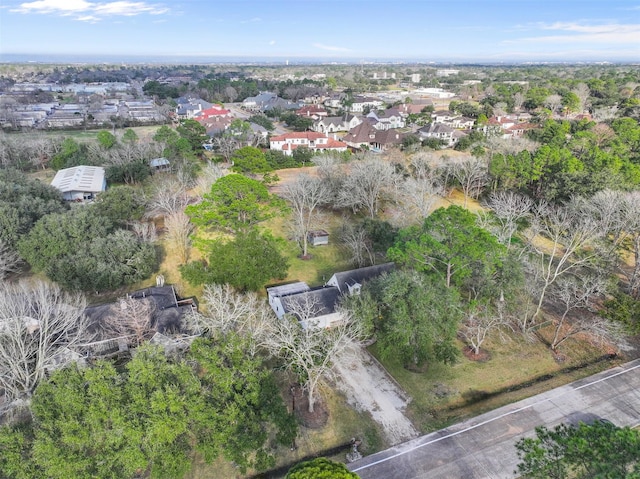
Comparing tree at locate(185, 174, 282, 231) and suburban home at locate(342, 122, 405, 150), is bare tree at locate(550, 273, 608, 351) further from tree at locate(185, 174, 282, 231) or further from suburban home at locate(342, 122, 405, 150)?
suburban home at locate(342, 122, 405, 150)

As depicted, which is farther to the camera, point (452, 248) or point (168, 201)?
point (168, 201)

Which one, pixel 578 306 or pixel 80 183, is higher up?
pixel 80 183

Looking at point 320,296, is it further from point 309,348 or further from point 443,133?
point 443,133

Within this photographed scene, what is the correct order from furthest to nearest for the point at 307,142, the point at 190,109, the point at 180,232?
the point at 190,109
the point at 307,142
the point at 180,232

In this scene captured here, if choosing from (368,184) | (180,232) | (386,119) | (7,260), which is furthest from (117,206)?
(386,119)

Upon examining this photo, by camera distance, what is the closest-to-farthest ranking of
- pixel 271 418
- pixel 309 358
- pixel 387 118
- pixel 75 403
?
1. pixel 75 403
2. pixel 271 418
3. pixel 309 358
4. pixel 387 118

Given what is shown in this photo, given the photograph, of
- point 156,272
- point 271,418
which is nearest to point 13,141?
point 156,272

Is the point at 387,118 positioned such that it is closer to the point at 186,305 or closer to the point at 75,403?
the point at 186,305
